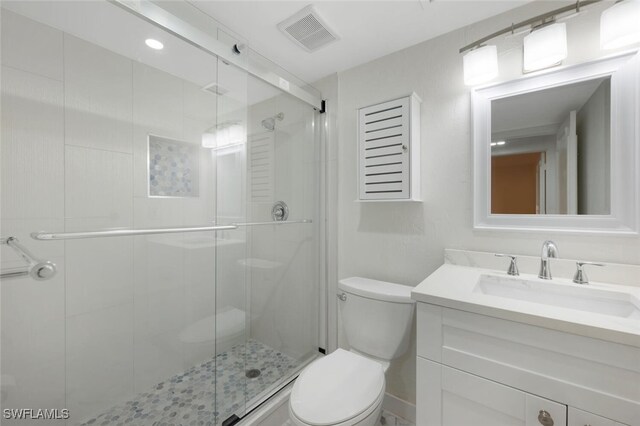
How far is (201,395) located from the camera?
1352 mm

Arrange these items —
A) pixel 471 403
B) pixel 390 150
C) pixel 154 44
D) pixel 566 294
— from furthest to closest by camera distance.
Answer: pixel 390 150 < pixel 154 44 < pixel 566 294 < pixel 471 403

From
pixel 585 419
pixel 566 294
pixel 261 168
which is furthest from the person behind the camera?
pixel 261 168

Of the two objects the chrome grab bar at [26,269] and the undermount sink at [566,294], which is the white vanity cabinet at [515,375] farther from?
the chrome grab bar at [26,269]

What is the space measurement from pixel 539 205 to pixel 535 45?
706 mm

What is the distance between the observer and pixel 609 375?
672mm

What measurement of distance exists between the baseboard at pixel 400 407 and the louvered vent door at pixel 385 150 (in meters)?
1.19

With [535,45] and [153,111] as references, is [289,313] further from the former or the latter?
[535,45]

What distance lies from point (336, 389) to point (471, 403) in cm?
50

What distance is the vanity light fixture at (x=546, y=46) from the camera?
3.47ft

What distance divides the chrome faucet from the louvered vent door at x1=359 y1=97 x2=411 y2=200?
62 cm

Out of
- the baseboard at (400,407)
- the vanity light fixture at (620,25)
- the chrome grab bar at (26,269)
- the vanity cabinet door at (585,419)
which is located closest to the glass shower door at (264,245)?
the baseboard at (400,407)

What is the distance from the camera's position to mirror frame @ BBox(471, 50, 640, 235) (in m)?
0.99

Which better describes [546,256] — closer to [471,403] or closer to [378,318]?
[471,403]

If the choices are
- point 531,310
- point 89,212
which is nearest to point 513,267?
point 531,310
